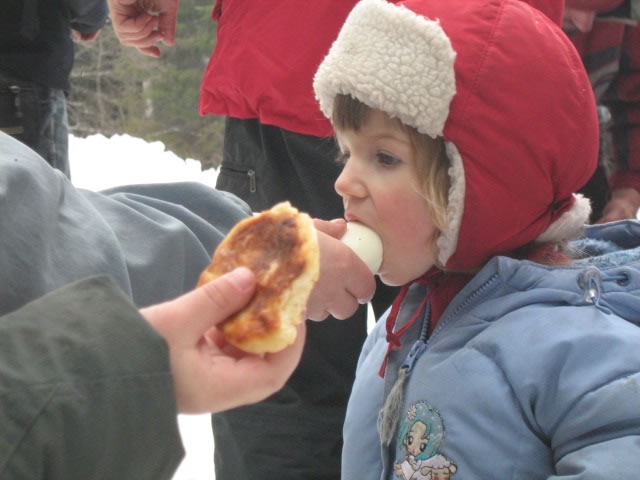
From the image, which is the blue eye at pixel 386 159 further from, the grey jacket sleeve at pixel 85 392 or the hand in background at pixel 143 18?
the hand in background at pixel 143 18

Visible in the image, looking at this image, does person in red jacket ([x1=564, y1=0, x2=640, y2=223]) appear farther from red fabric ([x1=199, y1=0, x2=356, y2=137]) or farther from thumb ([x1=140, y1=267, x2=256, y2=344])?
thumb ([x1=140, y1=267, x2=256, y2=344])

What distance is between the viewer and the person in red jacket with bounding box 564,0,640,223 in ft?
8.02

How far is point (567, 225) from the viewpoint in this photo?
1466mm

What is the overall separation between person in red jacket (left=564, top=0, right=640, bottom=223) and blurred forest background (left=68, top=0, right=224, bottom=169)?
17.9 feet

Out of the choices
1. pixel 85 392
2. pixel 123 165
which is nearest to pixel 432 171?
pixel 85 392

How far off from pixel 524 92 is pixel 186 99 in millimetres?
7097

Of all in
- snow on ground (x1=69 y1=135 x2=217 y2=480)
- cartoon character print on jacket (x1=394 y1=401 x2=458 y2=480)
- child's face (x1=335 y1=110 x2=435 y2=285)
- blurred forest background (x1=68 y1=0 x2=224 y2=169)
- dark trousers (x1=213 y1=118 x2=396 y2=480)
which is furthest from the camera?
blurred forest background (x1=68 y1=0 x2=224 y2=169)

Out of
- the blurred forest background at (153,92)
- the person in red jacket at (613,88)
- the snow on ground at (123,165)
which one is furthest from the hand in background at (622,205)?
the blurred forest background at (153,92)

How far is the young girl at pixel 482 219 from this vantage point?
1.23 metres

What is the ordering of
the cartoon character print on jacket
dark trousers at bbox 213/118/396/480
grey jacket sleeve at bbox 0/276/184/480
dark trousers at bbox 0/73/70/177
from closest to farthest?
grey jacket sleeve at bbox 0/276/184/480 < the cartoon character print on jacket < dark trousers at bbox 213/118/396/480 < dark trousers at bbox 0/73/70/177

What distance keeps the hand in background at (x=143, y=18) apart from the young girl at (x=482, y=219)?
3.87ft

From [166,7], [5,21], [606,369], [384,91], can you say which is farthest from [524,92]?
[5,21]

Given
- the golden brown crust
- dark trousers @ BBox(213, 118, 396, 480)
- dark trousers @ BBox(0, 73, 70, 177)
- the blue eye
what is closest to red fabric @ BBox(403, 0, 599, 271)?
the blue eye

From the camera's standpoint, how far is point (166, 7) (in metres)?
2.46
